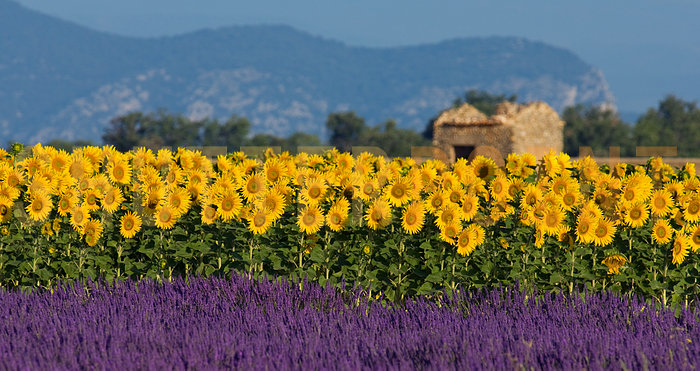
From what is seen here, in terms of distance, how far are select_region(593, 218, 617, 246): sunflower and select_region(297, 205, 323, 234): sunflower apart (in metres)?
2.17

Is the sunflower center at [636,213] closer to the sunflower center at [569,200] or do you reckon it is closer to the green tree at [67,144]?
the sunflower center at [569,200]

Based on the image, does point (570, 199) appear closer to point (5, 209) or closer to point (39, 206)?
point (39, 206)

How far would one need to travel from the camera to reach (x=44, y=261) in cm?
645

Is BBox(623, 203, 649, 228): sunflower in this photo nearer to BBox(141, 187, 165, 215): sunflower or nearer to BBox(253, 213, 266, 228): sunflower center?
BBox(253, 213, 266, 228): sunflower center

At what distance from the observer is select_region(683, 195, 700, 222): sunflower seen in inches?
242

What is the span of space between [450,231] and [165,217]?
2.29 m

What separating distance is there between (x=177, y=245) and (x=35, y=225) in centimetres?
130

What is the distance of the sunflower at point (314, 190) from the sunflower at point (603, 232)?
2175 mm

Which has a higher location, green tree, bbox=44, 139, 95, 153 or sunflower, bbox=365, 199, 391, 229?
green tree, bbox=44, 139, 95, 153

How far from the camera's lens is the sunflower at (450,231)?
5.67 metres

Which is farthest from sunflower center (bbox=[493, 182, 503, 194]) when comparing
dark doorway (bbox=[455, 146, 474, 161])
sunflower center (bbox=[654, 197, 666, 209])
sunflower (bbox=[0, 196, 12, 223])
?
dark doorway (bbox=[455, 146, 474, 161])

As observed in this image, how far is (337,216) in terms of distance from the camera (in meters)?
5.87

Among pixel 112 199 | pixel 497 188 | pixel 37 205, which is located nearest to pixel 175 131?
pixel 37 205

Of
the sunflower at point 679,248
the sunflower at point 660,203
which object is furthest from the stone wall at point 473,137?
the sunflower at point 679,248
